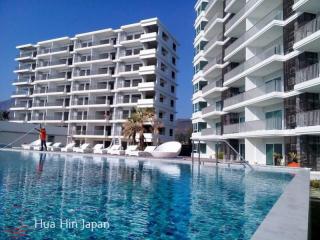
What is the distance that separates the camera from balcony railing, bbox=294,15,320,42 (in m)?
18.6

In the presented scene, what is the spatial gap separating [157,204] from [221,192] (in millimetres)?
3272

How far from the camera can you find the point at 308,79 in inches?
742

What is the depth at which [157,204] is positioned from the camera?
7320 millimetres

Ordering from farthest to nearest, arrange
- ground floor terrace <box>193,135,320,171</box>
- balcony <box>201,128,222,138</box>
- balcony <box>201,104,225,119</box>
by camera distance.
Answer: balcony <box>201,128,222,138</box> → balcony <box>201,104,225,119</box> → ground floor terrace <box>193,135,320,171</box>

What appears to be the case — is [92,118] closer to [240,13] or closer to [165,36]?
[165,36]

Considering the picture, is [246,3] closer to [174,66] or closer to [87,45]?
[174,66]

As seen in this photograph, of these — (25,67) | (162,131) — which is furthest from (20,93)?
(162,131)

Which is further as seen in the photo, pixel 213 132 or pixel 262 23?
pixel 213 132

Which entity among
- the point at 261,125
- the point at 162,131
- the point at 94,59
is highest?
the point at 94,59

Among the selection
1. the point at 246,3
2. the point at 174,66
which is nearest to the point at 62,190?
the point at 246,3

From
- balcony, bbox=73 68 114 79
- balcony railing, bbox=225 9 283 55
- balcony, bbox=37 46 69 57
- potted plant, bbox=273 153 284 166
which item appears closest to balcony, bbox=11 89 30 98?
balcony, bbox=37 46 69 57

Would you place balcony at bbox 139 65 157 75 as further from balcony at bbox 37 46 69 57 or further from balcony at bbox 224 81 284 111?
balcony at bbox 37 46 69 57

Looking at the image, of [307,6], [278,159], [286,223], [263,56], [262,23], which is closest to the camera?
[286,223]

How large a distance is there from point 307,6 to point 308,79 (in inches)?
221
